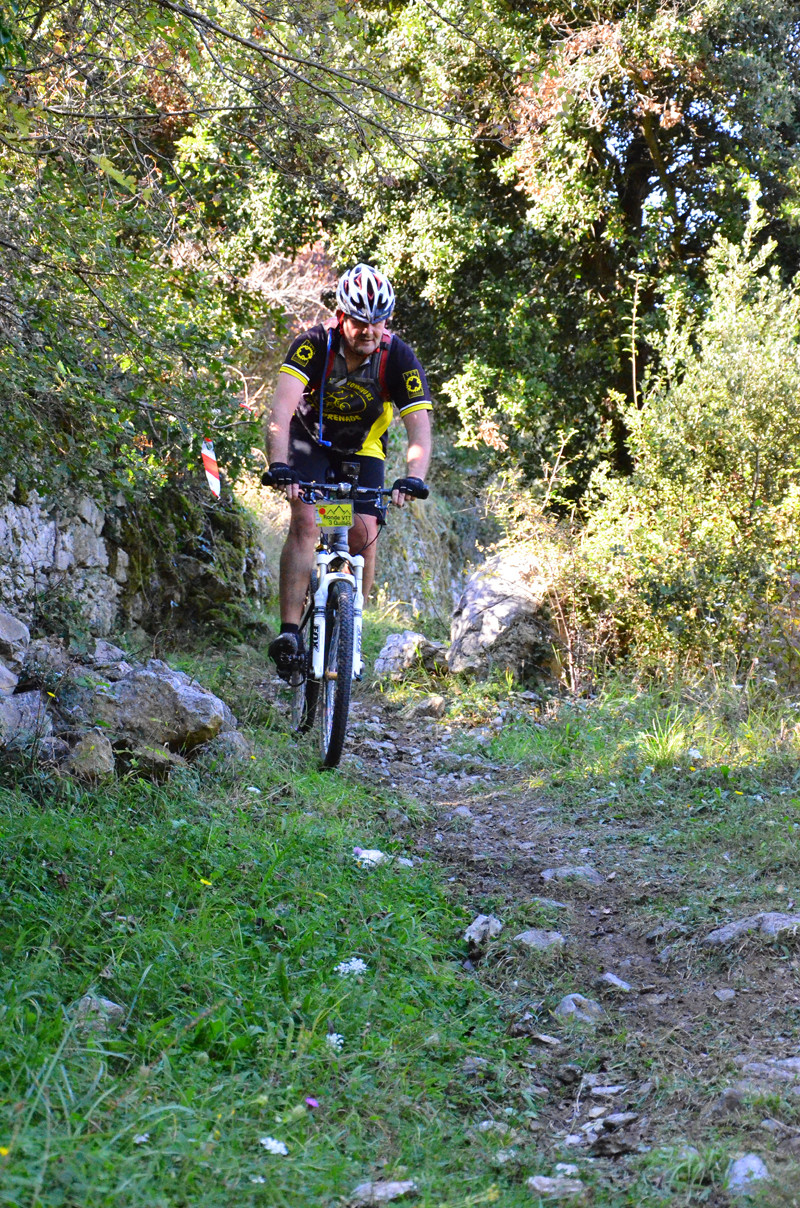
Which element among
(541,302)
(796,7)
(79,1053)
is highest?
(796,7)

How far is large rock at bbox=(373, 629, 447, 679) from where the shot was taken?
7.70m

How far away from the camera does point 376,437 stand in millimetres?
5531

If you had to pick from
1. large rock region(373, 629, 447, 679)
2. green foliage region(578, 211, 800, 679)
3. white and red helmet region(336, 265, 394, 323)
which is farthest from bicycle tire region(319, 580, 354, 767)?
green foliage region(578, 211, 800, 679)

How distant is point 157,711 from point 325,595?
3.54ft

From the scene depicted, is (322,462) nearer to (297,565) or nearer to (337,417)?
(337,417)

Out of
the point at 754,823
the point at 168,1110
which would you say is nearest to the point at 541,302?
the point at 754,823

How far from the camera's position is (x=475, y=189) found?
32.4 feet

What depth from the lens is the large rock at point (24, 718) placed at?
155 inches

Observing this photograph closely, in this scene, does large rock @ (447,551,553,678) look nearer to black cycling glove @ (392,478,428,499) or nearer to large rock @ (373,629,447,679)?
large rock @ (373,629,447,679)

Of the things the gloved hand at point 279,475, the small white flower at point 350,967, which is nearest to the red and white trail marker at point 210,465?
the gloved hand at point 279,475

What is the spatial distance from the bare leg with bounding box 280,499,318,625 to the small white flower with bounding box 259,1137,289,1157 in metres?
3.42

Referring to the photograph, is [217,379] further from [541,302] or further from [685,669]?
[541,302]

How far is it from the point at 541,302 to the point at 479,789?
6.26 meters

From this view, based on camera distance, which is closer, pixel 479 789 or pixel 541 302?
pixel 479 789
